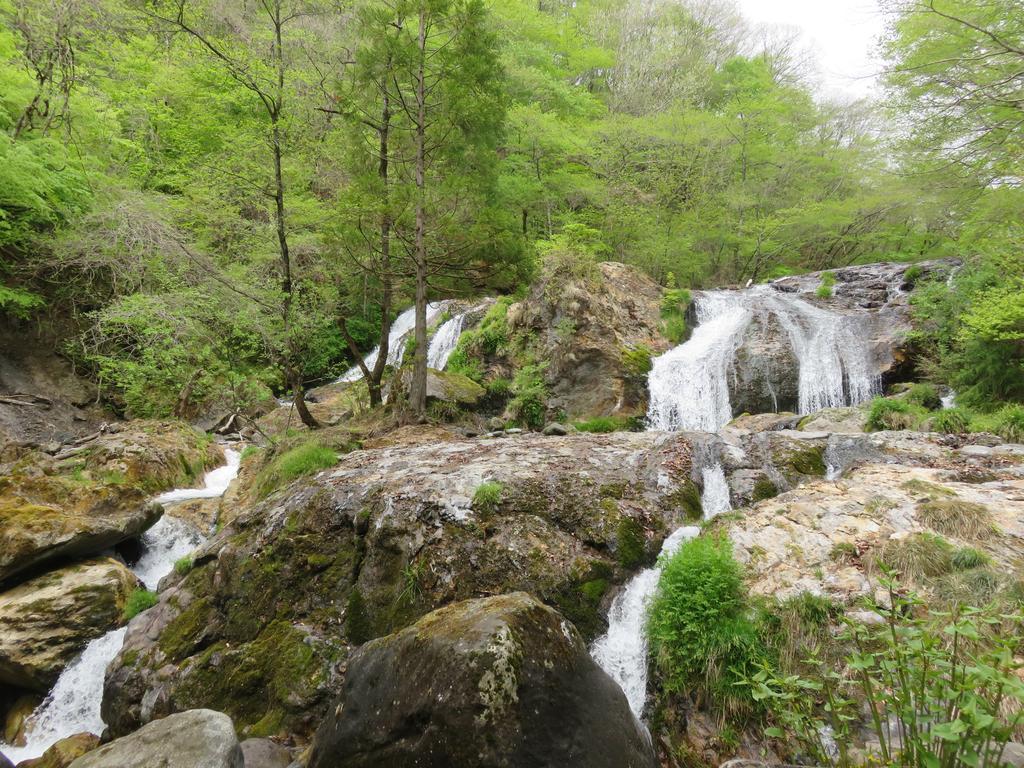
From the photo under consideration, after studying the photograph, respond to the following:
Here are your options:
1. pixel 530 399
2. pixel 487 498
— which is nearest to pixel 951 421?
pixel 487 498

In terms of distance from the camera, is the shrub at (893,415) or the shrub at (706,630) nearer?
the shrub at (706,630)

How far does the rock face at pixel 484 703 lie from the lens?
2.52 metres

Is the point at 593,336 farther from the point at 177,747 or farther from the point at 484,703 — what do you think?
the point at 177,747

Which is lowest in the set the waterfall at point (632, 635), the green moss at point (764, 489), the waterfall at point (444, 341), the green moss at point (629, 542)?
the waterfall at point (632, 635)

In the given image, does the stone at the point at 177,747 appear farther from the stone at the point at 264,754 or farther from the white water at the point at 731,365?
the white water at the point at 731,365

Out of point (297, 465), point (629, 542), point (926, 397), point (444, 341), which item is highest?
point (444, 341)

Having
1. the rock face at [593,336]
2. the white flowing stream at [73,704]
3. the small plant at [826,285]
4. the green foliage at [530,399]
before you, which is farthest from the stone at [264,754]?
the small plant at [826,285]

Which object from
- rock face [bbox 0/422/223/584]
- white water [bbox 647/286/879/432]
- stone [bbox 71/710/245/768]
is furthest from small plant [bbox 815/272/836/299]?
rock face [bbox 0/422/223/584]

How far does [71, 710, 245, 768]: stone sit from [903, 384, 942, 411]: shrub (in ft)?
36.1

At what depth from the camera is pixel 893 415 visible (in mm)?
7992

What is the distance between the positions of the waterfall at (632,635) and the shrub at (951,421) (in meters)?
5.14

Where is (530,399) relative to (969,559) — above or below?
above

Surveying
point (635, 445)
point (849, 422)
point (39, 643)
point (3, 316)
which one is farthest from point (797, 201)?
point (3, 316)

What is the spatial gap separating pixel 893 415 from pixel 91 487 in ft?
44.9
